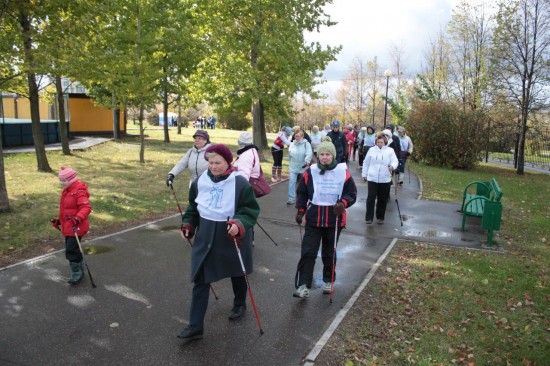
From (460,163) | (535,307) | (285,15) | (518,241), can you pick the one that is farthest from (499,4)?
(535,307)

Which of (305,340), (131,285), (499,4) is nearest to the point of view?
(305,340)

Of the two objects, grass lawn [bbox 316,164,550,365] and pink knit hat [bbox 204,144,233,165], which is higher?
pink knit hat [bbox 204,144,233,165]

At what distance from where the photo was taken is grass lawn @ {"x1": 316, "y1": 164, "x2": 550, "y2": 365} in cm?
432

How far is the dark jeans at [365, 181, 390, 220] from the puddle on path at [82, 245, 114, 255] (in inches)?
208

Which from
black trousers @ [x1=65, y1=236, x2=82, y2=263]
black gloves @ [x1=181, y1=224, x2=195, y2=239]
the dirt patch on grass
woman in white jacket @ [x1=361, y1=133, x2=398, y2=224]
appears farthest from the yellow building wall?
black gloves @ [x1=181, y1=224, x2=195, y2=239]

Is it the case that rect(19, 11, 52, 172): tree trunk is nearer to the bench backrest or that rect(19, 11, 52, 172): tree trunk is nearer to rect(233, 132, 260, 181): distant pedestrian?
rect(233, 132, 260, 181): distant pedestrian

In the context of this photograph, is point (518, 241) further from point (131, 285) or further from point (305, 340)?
point (131, 285)

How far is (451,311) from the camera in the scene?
5266 mm

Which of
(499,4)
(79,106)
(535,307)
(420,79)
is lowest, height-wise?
(535,307)

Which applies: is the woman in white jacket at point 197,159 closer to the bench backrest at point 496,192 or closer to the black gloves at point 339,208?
the black gloves at point 339,208

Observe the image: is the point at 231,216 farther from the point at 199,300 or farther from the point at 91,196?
the point at 91,196

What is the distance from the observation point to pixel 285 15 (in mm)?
19469

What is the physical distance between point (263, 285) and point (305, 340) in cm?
149

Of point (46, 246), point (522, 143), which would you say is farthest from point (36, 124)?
point (522, 143)
